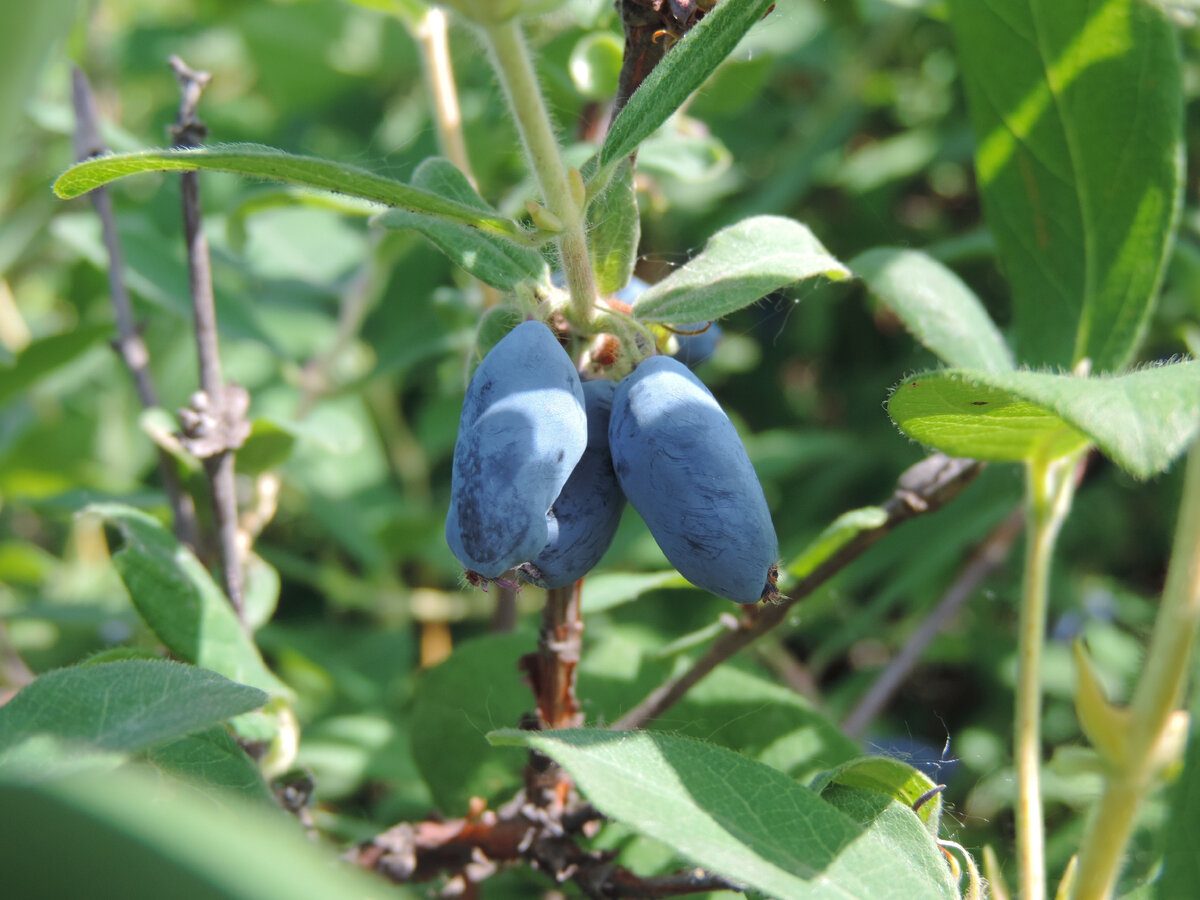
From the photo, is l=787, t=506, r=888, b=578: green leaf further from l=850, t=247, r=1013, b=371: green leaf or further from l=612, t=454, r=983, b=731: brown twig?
l=850, t=247, r=1013, b=371: green leaf

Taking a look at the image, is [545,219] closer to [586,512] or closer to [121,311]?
[586,512]

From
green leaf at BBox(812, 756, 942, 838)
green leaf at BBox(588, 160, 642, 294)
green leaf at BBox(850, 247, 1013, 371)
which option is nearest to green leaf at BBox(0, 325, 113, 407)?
green leaf at BBox(588, 160, 642, 294)

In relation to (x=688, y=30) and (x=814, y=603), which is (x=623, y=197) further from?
(x=814, y=603)

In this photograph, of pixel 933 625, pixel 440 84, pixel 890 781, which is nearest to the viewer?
pixel 890 781

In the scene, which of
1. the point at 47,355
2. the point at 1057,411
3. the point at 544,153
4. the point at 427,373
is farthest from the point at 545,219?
the point at 427,373

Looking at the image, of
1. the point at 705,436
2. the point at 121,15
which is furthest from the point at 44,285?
the point at 705,436

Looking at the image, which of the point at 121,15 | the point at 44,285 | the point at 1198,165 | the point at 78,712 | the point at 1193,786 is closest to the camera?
the point at 1193,786
